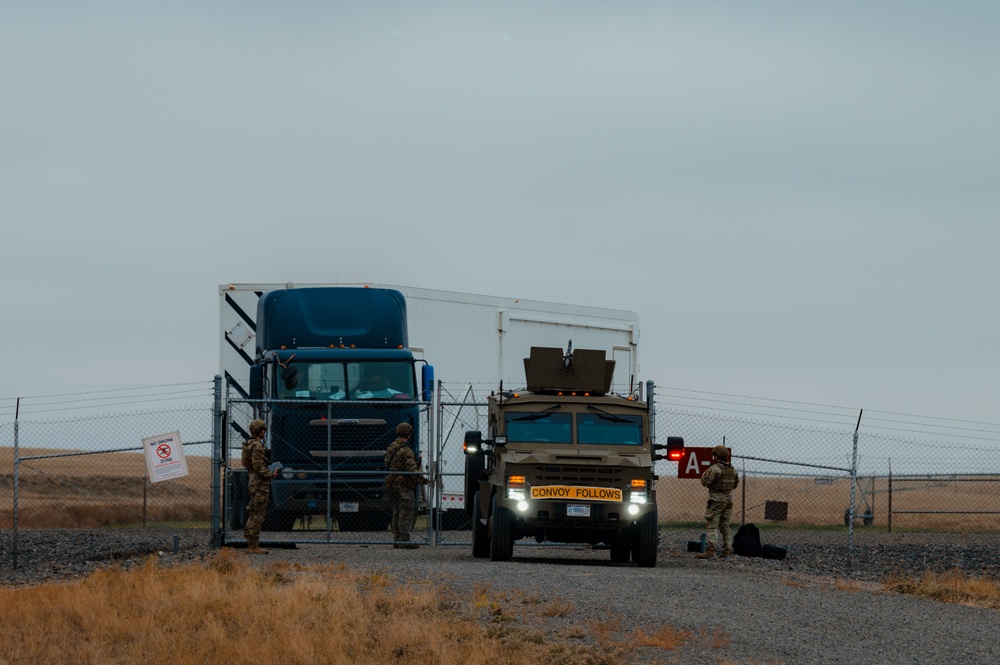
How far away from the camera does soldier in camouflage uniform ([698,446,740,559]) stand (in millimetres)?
20203

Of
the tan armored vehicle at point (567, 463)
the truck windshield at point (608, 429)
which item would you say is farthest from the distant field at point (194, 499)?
the truck windshield at point (608, 429)

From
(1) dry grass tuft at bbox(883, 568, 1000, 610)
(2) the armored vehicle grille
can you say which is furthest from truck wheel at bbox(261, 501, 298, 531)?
(1) dry grass tuft at bbox(883, 568, 1000, 610)

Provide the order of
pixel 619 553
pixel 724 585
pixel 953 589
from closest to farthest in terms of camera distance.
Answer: pixel 724 585 < pixel 953 589 < pixel 619 553

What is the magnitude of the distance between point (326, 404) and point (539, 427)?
231 inches

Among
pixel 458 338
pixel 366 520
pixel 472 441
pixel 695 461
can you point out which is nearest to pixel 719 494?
pixel 695 461

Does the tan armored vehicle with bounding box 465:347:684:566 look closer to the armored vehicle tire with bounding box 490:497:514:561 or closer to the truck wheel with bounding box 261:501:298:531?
the armored vehicle tire with bounding box 490:497:514:561

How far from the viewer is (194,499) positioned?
159ft

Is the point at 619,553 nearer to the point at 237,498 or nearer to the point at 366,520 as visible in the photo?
the point at 366,520

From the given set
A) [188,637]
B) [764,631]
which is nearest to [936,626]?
[764,631]

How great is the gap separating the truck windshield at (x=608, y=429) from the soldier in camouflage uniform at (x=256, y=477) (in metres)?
4.43

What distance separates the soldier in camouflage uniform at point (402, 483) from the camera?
2139cm

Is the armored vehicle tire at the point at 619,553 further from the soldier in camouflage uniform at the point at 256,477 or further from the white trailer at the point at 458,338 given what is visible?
the white trailer at the point at 458,338

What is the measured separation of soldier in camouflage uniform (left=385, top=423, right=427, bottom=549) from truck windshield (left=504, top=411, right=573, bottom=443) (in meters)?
3.10

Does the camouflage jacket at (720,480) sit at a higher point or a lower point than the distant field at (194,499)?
higher
